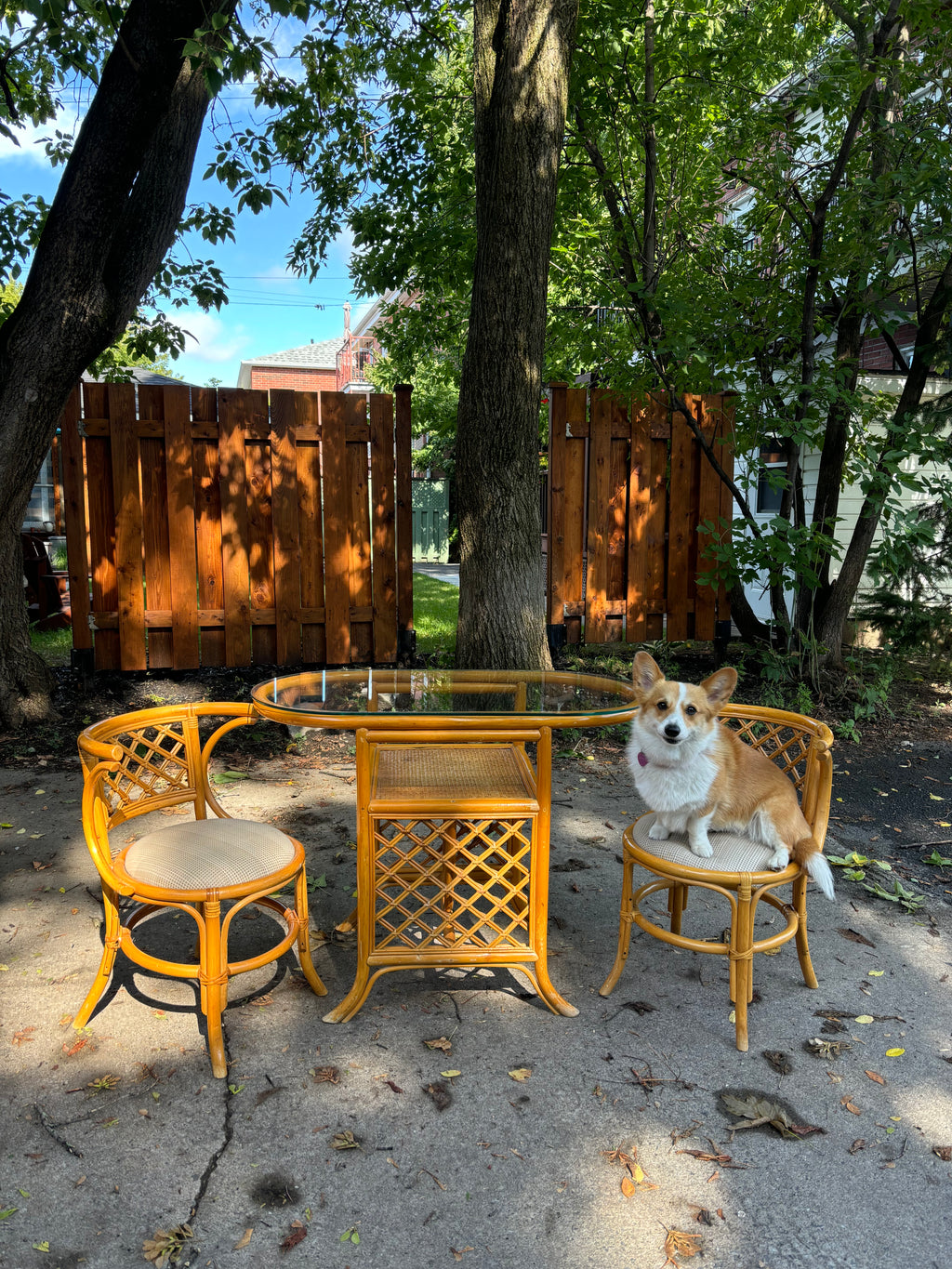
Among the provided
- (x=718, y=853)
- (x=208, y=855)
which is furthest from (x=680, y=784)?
(x=208, y=855)

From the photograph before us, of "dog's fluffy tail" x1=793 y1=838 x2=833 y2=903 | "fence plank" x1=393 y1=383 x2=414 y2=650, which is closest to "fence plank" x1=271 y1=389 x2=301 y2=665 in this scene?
"fence plank" x1=393 y1=383 x2=414 y2=650

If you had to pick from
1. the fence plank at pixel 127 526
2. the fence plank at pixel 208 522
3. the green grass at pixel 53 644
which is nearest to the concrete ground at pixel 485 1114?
the fence plank at pixel 127 526

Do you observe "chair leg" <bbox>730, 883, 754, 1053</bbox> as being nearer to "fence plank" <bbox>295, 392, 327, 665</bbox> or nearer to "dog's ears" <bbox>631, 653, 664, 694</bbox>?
"dog's ears" <bbox>631, 653, 664, 694</bbox>

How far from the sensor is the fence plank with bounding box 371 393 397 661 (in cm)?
725

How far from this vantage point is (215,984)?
104 inches

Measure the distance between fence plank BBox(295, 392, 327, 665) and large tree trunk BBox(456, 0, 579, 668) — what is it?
189 centimetres

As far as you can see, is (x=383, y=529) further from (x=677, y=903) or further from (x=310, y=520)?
(x=677, y=903)

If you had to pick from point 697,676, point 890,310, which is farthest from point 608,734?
point 890,310

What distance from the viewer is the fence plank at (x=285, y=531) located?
7.06 metres

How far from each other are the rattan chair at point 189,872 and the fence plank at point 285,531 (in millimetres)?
4010

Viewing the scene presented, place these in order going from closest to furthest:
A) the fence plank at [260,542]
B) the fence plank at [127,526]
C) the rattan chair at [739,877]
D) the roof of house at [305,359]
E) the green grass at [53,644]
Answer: the rattan chair at [739,877], the fence plank at [127,526], the fence plank at [260,542], the green grass at [53,644], the roof of house at [305,359]

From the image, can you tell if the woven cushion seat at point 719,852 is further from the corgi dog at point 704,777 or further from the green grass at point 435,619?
the green grass at point 435,619

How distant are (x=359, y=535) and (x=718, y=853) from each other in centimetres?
505

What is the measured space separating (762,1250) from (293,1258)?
110 centimetres
